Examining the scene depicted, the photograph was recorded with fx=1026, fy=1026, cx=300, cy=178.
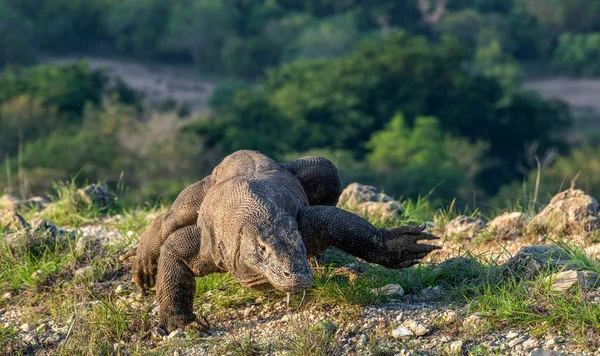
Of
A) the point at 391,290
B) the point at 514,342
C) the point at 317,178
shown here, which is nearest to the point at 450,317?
the point at 514,342

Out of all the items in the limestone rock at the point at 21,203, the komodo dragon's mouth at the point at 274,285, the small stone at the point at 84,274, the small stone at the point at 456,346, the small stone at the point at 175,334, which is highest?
the komodo dragon's mouth at the point at 274,285

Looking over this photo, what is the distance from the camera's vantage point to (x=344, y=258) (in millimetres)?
6500

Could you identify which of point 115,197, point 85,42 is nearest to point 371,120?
point 85,42

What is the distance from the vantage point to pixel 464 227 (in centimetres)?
721

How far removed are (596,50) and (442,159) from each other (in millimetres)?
33246

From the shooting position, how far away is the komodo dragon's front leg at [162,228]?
6.00 m

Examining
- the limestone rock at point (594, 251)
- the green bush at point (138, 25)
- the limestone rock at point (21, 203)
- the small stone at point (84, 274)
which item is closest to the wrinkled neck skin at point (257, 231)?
the small stone at point (84, 274)

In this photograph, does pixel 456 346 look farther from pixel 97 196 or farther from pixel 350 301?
pixel 97 196

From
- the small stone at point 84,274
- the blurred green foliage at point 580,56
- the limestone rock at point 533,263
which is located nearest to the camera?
the limestone rock at point 533,263

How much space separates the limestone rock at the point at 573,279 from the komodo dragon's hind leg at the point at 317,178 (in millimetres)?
1514

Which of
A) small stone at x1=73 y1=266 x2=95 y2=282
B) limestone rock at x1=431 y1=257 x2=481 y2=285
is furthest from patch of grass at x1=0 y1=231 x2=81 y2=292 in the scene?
limestone rock at x1=431 y1=257 x2=481 y2=285

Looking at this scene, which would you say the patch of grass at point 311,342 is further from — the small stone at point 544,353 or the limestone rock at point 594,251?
the limestone rock at point 594,251

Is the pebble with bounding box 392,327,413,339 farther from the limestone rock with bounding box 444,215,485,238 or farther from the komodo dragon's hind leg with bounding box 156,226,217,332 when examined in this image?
the limestone rock with bounding box 444,215,485,238

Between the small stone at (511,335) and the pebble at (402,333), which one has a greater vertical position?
the small stone at (511,335)
